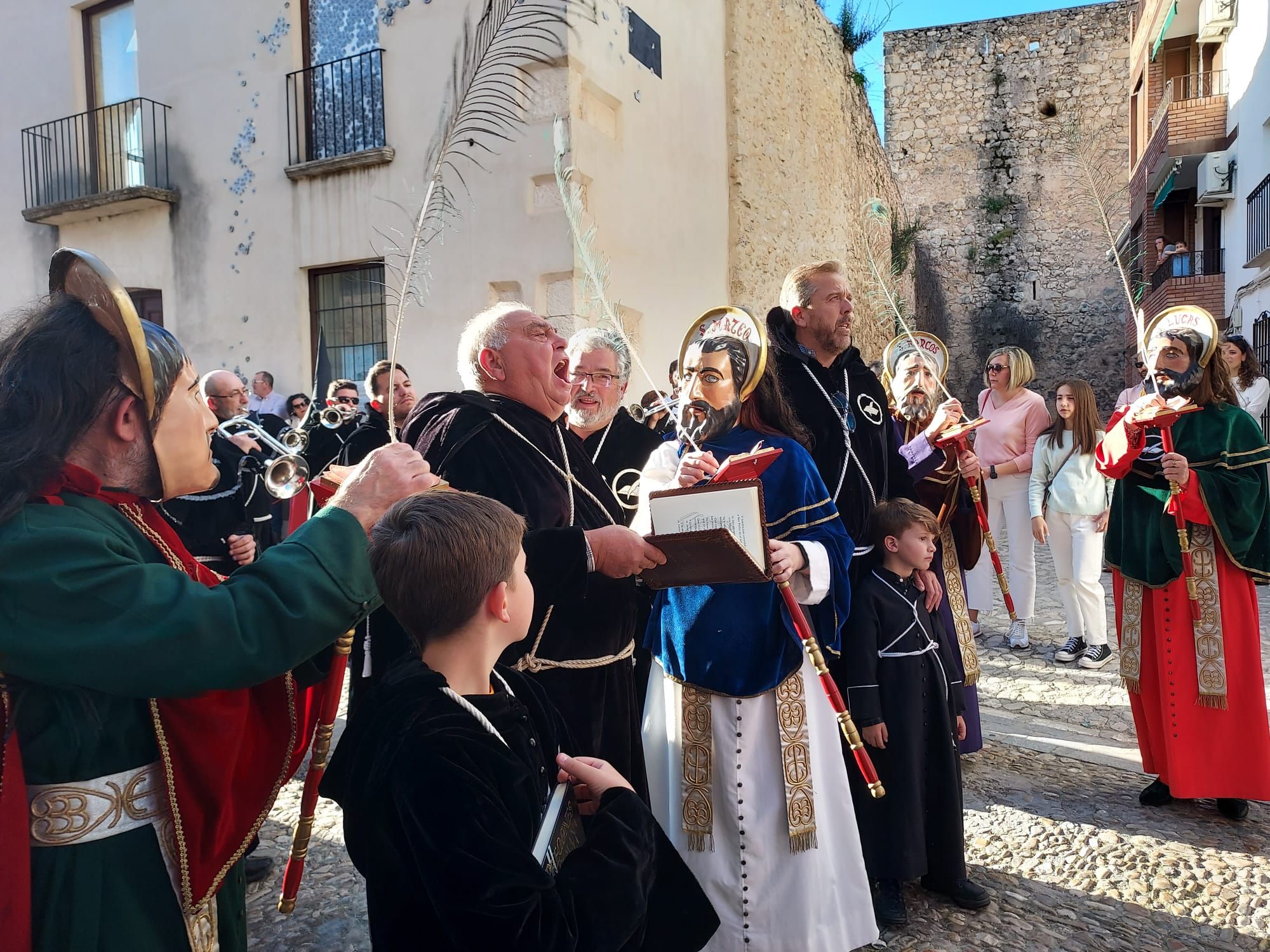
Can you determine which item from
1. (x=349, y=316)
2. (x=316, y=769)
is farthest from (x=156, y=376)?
(x=349, y=316)

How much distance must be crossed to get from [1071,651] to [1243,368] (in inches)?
94.5

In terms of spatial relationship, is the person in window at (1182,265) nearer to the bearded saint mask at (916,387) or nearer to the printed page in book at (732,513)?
the bearded saint mask at (916,387)

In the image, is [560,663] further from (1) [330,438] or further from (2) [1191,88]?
(2) [1191,88]

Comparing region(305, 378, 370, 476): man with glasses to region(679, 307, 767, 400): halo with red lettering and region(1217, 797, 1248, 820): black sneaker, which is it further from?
region(1217, 797, 1248, 820): black sneaker

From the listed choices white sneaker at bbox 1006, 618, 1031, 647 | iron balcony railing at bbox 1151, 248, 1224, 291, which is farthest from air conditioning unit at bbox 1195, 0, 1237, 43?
white sneaker at bbox 1006, 618, 1031, 647

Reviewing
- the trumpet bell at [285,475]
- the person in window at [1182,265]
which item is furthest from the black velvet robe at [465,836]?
the person in window at [1182,265]

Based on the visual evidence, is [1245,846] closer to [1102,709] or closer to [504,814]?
[1102,709]

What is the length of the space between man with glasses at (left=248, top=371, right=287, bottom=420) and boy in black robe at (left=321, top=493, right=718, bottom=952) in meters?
8.78

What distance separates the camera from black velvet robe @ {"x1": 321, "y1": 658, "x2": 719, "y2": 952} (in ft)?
4.37

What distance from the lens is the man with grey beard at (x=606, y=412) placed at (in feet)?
14.7

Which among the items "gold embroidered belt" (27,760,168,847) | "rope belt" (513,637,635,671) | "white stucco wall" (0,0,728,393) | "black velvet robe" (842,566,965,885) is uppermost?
"white stucco wall" (0,0,728,393)

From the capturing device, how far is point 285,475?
7.11 feet

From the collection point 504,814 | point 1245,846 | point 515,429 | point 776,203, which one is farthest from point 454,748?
point 776,203

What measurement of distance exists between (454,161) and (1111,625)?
7.21 metres
